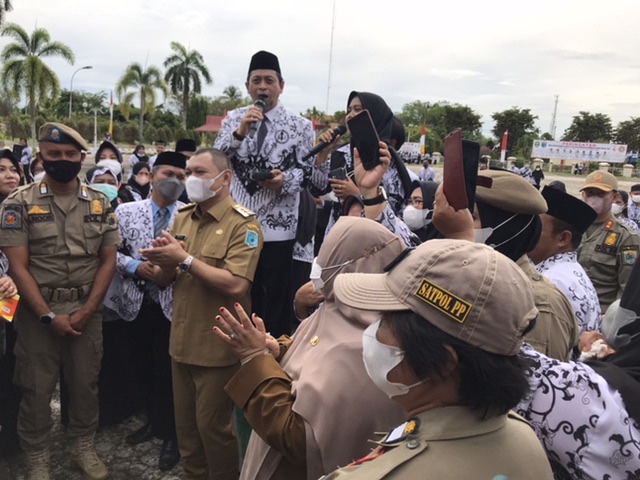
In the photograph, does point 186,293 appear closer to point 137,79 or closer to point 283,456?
point 283,456

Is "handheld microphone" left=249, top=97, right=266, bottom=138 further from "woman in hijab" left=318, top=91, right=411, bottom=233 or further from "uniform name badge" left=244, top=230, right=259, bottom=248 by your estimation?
"uniform name badge" left=244, top=230, right=259, bottom=248

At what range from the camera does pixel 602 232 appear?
4.93 m

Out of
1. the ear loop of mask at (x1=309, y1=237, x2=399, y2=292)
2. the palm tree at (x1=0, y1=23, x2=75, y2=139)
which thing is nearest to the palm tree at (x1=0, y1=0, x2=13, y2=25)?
the palm tree at (x1=0, y1=23, x2=75, y2=139)

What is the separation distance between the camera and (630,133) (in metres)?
54.8

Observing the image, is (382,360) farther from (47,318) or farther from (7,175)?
(7,175)

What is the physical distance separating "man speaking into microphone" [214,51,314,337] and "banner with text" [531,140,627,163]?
138 feet

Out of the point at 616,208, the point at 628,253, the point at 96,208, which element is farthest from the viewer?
the point at 616,208

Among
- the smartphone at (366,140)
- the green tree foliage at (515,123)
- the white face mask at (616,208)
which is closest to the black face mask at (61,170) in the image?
the smartphone at (366,140)

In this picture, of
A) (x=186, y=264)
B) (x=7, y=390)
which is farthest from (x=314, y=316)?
(x=7, y=390)

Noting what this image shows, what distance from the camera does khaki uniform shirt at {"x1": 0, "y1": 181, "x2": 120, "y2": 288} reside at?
122 inches

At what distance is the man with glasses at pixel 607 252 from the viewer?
473 cm

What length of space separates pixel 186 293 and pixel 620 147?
46067mm

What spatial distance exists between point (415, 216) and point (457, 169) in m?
3.06

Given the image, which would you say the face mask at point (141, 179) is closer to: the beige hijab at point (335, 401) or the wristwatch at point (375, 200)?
the wristwatch at point (375, 200)
